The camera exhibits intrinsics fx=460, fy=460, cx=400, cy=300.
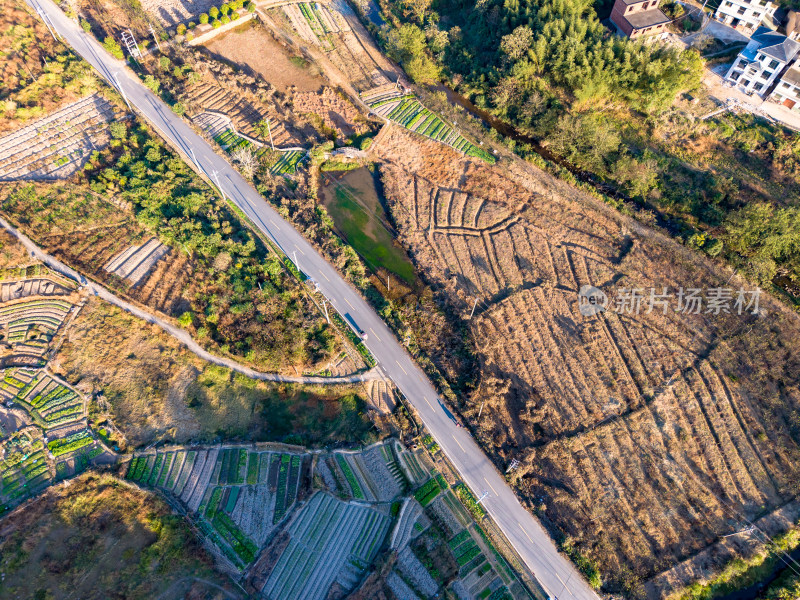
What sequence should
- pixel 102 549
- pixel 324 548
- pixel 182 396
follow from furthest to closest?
pixel 182 396
pixel 324 548
pixel 102 549

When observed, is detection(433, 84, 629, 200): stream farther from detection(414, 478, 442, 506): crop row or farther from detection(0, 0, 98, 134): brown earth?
detection(0, 0, 98, 134): brown earth

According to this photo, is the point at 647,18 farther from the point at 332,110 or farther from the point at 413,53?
the point at 332,110

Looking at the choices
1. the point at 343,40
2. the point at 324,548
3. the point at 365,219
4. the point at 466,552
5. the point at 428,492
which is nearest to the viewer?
the point at 466,552

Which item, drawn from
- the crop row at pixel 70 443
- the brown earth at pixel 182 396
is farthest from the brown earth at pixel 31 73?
the crop row at pixel 70 443

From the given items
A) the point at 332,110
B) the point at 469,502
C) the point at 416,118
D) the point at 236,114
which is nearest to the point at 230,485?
the point at 469,502

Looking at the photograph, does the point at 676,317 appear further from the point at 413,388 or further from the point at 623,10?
the point at 623,10

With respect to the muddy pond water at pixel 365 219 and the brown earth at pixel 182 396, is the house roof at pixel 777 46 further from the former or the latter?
the brown earth at pixel 182 396

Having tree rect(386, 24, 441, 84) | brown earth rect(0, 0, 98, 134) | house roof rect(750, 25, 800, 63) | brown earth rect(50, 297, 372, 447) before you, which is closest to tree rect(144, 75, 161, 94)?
brown earth rect(0, 0, 98, 134)
